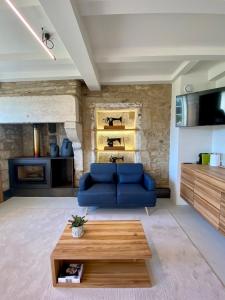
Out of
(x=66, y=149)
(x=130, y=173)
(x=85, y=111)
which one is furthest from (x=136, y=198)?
(x=85, y=111)

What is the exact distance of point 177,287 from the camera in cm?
166

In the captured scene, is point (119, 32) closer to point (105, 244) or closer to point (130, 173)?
point (105, 244)

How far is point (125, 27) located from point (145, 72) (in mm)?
1668

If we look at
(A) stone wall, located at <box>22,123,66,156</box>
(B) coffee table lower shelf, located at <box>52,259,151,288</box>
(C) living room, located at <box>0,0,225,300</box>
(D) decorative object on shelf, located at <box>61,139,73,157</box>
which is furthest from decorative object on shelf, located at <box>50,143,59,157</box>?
(B) coffee table lower shelf, located at <box>52,259,151,288</box>

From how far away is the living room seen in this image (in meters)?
1.67

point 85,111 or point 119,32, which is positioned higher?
point 119,32

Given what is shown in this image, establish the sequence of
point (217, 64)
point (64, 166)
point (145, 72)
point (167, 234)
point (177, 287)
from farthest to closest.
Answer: point (64, 166)
point (145, 72)
point (217, 64)
point (167, 234)
point (177, 287)

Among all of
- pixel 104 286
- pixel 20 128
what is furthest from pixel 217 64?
pixel 20 128

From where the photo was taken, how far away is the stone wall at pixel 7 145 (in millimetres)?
4074

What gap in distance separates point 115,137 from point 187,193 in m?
2.14

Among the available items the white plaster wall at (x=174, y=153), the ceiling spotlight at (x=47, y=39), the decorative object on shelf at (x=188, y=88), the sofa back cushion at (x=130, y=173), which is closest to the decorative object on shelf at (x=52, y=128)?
the sofa back cushion at (x=130, y=173)

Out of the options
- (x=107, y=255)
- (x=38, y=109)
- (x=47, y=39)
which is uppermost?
(x=47, y=39)

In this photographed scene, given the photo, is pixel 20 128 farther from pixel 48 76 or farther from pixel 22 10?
pixel 22 10

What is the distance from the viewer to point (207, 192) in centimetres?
250
